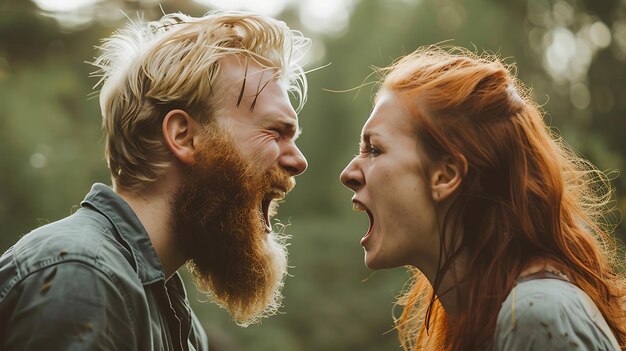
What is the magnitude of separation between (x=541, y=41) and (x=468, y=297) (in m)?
7.71

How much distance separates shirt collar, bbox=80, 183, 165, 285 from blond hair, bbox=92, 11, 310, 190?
0.69 feet

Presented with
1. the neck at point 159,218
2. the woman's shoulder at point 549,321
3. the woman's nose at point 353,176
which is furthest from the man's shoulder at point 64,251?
the woman's shoulder at point 549,321

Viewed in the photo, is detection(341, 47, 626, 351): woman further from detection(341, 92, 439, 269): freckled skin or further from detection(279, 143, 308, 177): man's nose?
detection(279, 143, 308, 177): man's nose

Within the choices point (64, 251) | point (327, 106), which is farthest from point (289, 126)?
point (327, 106)

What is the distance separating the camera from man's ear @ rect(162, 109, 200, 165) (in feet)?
9.80

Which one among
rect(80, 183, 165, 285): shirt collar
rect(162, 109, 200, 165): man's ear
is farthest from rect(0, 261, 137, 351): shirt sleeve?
rect(162, 109, 200, 165): man's ear

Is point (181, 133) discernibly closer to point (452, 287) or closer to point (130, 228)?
point (130, 228)

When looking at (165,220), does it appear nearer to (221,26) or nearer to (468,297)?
(221,26)

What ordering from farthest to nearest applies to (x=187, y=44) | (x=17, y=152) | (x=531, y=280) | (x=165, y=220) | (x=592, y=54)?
(x=592, y=54) → (x=17, y=152) → (x=187, y=44) → (x=165, y=220) → (x=531, y=280)

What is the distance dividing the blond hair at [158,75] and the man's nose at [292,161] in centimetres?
34

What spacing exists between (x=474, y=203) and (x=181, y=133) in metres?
1.26

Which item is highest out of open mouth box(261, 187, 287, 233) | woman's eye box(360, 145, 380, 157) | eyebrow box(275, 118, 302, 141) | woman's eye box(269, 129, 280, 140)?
woman's eye box(360, 145, 380, 157)

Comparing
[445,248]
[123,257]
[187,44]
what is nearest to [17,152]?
[187,44]

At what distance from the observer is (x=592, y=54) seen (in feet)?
27.3
